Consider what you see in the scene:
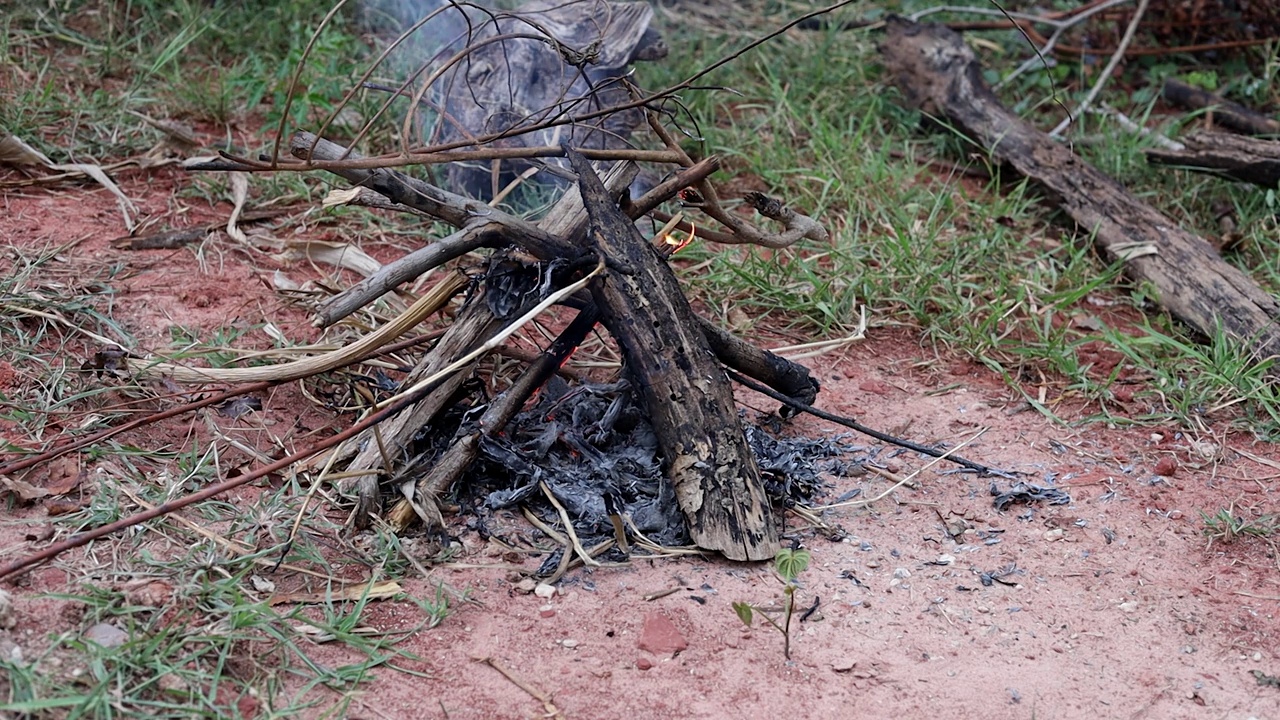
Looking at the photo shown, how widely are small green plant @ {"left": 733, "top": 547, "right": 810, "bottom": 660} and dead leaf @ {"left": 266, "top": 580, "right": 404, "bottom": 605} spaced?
0.72m

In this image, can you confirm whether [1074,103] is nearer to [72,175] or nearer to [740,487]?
[740,487]

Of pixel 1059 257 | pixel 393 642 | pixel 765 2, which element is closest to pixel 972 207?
pixel 1059 257

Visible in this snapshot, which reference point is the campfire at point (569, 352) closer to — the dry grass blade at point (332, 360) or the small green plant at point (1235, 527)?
the dry grass blade at point (332, 360)

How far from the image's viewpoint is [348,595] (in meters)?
2.32

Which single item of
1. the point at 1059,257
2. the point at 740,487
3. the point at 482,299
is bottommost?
the point at 1059,257

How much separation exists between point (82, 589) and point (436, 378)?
79 cm

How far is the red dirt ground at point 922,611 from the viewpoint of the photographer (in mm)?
2162

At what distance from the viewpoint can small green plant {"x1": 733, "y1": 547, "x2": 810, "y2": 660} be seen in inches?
88.3

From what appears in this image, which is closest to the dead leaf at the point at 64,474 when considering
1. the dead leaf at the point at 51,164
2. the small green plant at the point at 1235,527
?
the dead leaf at the point at 51,164

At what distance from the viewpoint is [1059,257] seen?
14.3 feet

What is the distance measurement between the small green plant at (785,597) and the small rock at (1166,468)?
48.9 inches

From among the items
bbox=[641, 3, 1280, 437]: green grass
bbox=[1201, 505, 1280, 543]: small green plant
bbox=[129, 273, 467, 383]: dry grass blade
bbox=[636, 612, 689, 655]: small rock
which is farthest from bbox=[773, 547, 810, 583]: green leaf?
bbox=[641, 3, 1280, 437]: green grass

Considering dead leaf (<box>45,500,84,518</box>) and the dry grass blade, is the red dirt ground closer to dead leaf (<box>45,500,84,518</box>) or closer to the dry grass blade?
dead leaf (<box>45,500,84,518</box>)

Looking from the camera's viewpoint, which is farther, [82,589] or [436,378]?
[436,378]
